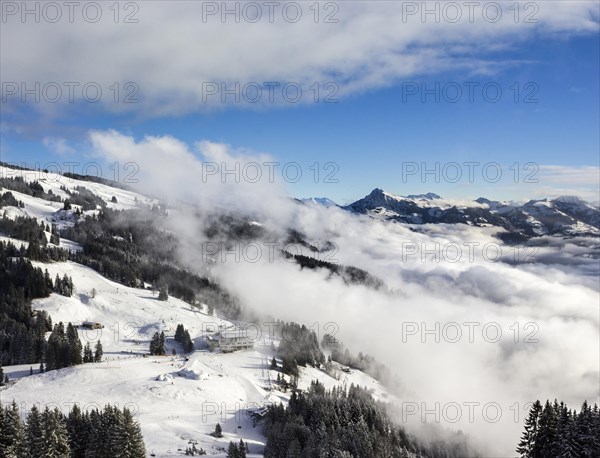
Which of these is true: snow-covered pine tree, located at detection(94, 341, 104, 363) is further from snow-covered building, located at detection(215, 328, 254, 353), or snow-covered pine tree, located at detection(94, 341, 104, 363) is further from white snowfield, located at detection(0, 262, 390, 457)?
snow-covered building, located at detection(215, 328, 254, 353)

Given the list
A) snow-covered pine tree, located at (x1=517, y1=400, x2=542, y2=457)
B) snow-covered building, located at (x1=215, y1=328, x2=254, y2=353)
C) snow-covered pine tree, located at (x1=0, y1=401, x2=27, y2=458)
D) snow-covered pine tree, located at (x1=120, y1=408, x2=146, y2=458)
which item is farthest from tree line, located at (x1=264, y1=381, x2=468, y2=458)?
snow-covered building, located at (x1=215, y1=328, x2=254, y2=353)

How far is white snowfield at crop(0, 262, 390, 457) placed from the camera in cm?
8444

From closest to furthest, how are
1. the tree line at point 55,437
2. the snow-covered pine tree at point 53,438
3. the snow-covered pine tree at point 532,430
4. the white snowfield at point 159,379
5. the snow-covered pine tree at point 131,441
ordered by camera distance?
the snow-covered pine tree at point 53,438 → the tree line at point 55,437 → the snow-covered pine tree at point 131,441 → the snow-covered pine tree at point 532,430 → the white snowfield at point 159,379

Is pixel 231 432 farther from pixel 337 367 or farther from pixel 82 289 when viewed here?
pixel 82 289

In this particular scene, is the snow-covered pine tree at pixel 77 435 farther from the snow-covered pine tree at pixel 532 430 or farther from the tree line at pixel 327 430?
the snow-covered pine tree at pixel 532 430

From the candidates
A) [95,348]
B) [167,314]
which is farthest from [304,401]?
[167,314]

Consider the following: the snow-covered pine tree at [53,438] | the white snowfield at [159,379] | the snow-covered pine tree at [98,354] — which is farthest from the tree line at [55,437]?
the snow-covered pine tree at [98,354]

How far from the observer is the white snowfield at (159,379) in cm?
8444

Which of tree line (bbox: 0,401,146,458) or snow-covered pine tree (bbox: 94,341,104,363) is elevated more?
tree line (bbox: 0,401,146,458)

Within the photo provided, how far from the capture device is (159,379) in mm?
105375

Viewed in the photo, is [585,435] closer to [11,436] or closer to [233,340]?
[11,436]

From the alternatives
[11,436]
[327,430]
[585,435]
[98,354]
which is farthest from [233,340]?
[585,435]

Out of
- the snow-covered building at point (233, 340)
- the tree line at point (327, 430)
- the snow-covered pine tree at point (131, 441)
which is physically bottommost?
the tree line at point (327, 430)

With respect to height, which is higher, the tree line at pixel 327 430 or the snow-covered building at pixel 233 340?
the snow-covered building at pixel 233 340
